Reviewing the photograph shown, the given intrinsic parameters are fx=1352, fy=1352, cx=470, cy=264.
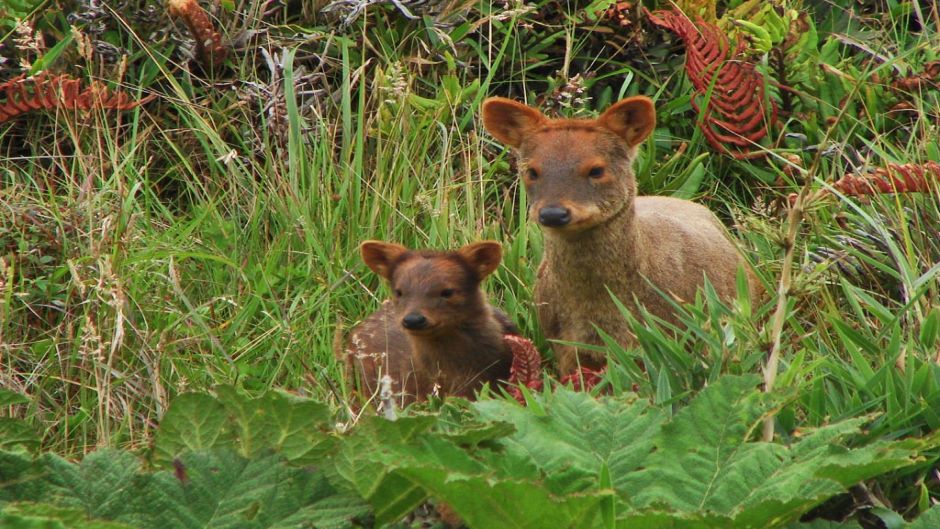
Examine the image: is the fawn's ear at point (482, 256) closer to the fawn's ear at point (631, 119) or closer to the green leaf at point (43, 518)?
the fawn's ear at point (631, 119)

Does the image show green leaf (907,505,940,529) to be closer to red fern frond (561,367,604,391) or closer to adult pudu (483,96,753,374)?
red fern frond (561,367,604,391)

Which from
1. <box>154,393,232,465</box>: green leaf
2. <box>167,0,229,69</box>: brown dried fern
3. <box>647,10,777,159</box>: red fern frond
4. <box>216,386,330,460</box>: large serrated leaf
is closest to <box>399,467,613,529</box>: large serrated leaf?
<box>216,386,330,460</box>: large serrated leaf

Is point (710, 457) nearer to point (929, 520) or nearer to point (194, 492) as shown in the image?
point (929, 520)

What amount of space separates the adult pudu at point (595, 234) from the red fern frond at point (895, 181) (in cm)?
64

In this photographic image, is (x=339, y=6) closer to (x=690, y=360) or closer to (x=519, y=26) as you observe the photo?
(x=519, y=26)

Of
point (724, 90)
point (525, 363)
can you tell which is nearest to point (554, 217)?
point (525, 363)

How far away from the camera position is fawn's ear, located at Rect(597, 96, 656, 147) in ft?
18.0

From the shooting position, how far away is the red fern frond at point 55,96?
6461 mm

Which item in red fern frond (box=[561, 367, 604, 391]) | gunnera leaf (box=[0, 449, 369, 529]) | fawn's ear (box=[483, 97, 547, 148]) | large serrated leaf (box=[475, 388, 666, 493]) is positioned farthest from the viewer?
fawn's ear (box=[483, 97, 547, 148])

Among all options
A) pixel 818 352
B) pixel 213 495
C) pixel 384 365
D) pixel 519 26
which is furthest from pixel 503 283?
pixel 213 495

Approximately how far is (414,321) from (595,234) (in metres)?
0.83

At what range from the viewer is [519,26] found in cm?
725

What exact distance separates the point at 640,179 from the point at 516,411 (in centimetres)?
397

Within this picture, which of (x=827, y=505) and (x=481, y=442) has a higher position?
(x=481, y=442)
